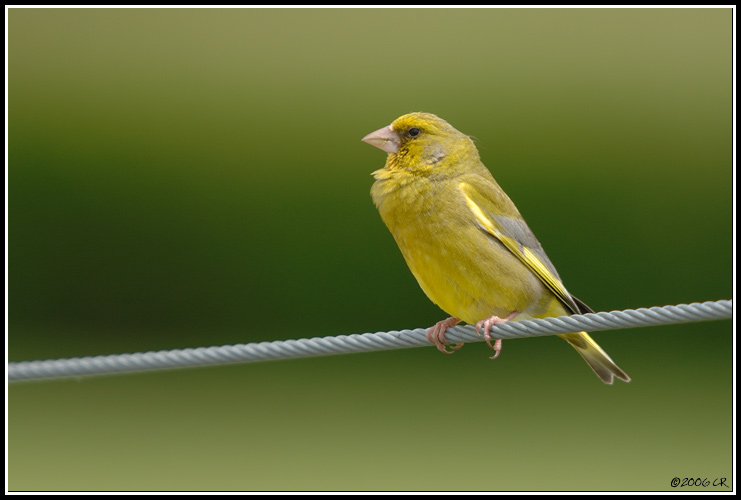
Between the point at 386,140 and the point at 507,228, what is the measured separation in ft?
2.79

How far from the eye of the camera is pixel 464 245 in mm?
4195

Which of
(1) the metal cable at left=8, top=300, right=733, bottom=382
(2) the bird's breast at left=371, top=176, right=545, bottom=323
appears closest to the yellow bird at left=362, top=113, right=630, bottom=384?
(2) the bird's breast at left=371, top=176, right=545, bottom=323

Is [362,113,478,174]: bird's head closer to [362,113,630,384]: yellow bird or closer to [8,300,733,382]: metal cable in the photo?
[362,113,630,384]: yellow bird

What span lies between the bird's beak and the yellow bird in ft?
0.21

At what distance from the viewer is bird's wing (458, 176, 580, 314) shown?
436 cm

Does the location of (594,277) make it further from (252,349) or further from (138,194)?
(252,349)

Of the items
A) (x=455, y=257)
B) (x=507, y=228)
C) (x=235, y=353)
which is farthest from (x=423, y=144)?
(x=235, y=353)

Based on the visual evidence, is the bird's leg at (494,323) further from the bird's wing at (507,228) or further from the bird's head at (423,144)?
the bird's head at (423,144)

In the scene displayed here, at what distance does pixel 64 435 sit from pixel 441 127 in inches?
223

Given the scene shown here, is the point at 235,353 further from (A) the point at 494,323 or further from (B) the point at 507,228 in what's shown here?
(B) the point at 507,228

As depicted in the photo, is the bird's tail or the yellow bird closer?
the yellow bird

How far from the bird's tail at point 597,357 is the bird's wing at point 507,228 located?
170 millimetres

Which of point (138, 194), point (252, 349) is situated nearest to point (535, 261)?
point (252, 349)

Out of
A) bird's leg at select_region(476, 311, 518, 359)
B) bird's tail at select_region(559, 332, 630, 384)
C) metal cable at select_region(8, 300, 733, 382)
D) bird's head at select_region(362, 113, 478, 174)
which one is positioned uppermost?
bird's head at select_region(362, 113, 478, 174)
